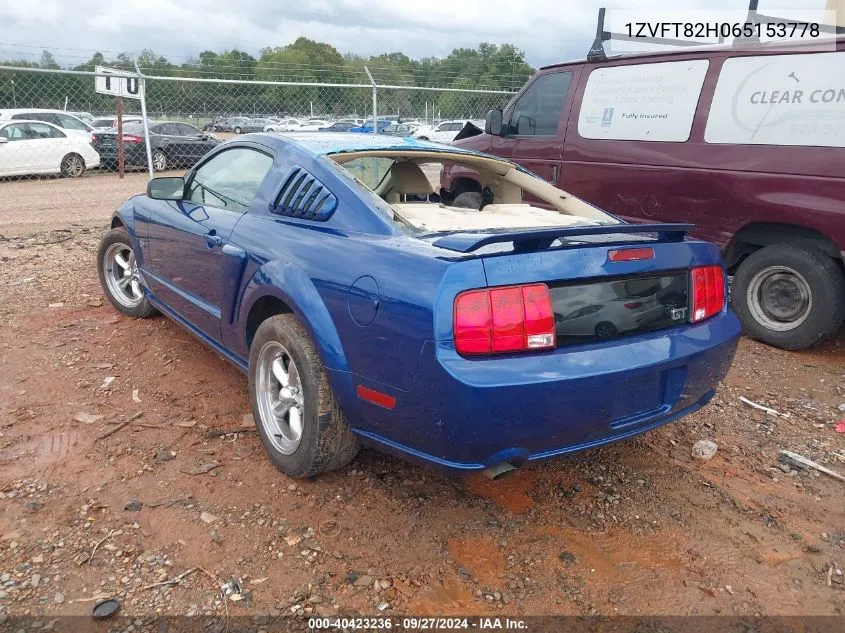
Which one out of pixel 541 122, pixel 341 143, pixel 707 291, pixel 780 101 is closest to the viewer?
pixel 707 291

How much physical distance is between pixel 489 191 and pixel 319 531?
2365 mm

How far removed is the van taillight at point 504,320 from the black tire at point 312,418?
2.42 feet

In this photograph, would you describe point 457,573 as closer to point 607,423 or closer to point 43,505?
point 607,423

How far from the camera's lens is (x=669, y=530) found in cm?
262

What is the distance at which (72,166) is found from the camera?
1532cm

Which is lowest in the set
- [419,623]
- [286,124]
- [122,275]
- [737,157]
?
[419,623]

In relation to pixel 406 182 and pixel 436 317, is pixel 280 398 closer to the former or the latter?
pixel 436 317

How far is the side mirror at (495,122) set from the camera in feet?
19.9

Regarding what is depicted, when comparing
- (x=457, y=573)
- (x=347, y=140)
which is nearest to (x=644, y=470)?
(x=457, y=573)

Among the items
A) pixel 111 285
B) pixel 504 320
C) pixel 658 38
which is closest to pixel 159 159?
pixel 111 285

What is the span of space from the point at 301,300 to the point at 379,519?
0.94 m

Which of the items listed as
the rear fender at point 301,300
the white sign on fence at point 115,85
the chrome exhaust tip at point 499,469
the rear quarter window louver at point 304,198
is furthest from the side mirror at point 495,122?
the white sign on fence at point 115,85

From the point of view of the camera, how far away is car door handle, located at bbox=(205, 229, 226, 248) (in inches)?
129

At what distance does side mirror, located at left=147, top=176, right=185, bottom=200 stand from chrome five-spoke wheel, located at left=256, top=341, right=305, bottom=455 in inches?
58.7
